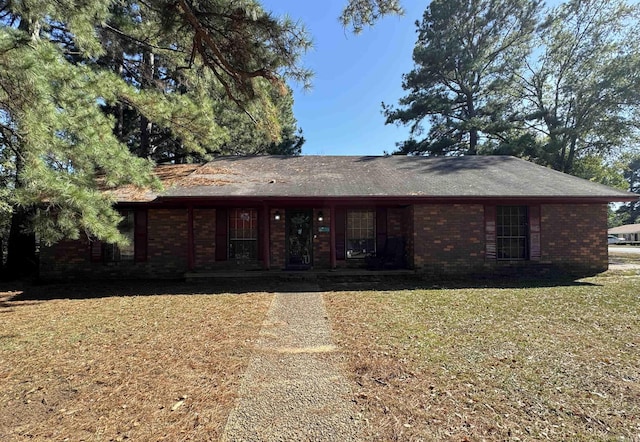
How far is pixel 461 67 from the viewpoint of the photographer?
20469 mm

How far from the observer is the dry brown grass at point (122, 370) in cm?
253

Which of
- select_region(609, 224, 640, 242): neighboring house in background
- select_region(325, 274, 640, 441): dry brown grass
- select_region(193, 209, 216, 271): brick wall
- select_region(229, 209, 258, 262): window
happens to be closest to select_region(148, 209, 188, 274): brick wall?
select_region(193, 209, 216, 271): brick wall

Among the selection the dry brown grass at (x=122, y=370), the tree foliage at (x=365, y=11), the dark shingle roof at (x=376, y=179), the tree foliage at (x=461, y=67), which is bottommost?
the dry brown grass at (x=122, y=370)

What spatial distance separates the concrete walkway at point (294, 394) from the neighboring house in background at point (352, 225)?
4595 millimetres

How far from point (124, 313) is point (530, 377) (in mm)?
6300

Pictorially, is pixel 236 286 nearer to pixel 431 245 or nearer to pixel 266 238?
pixel 266 238

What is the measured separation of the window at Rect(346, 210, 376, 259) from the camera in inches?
407

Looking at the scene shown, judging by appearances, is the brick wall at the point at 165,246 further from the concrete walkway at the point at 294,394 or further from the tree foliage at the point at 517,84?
the tree foliage at the point at 517,84

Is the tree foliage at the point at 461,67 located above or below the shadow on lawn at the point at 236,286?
above

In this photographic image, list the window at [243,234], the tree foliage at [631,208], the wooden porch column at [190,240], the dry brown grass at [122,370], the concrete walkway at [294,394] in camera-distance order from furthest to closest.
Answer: the tree foliage at [631,208] < the window at [243,234] < the wooden porch column at [190,240] < the dry brown grass at [122,370] < the concrete walkway at [294,394]

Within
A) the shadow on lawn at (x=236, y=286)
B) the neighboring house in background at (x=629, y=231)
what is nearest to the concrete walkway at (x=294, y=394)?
the shadow on lawn at (x=236, y=286)

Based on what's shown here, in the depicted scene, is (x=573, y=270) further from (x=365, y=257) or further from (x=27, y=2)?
(x=27, y=2)

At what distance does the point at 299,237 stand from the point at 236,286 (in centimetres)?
265

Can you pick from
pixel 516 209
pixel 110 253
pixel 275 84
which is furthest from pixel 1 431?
pixel 516 209
